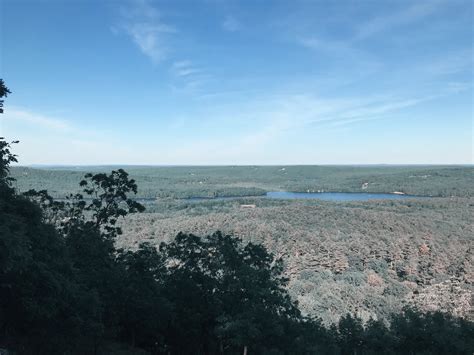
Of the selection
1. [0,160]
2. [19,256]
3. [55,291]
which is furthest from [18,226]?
[0,160]

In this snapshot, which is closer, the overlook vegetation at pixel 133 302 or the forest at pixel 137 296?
A: the forest at pixel 137 296

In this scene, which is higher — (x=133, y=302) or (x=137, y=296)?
(x=137, y=296)

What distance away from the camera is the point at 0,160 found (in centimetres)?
1275

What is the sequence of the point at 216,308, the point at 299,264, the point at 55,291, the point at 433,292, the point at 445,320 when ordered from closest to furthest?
the point at 55,291
the point at 216,308
the point at 445,320
the point at 433,292
the point at 299,264

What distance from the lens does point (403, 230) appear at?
9950 centimetres

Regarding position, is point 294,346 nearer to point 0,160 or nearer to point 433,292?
point 0,160

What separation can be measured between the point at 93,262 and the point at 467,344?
22517 millimetres

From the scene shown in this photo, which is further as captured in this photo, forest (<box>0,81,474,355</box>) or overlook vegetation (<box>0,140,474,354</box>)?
overlook vegetation (<box>0,140,474,354</box>)

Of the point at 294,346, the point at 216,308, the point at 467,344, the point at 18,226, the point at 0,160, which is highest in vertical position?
the point at 0,160

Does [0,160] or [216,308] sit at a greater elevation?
[0,160]

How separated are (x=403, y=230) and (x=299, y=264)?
130 ft

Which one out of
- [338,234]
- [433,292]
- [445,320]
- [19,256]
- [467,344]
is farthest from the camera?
[338,234]

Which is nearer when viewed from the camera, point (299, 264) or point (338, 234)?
point (299, 264)

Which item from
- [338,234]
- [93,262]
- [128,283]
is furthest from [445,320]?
[338,234]
